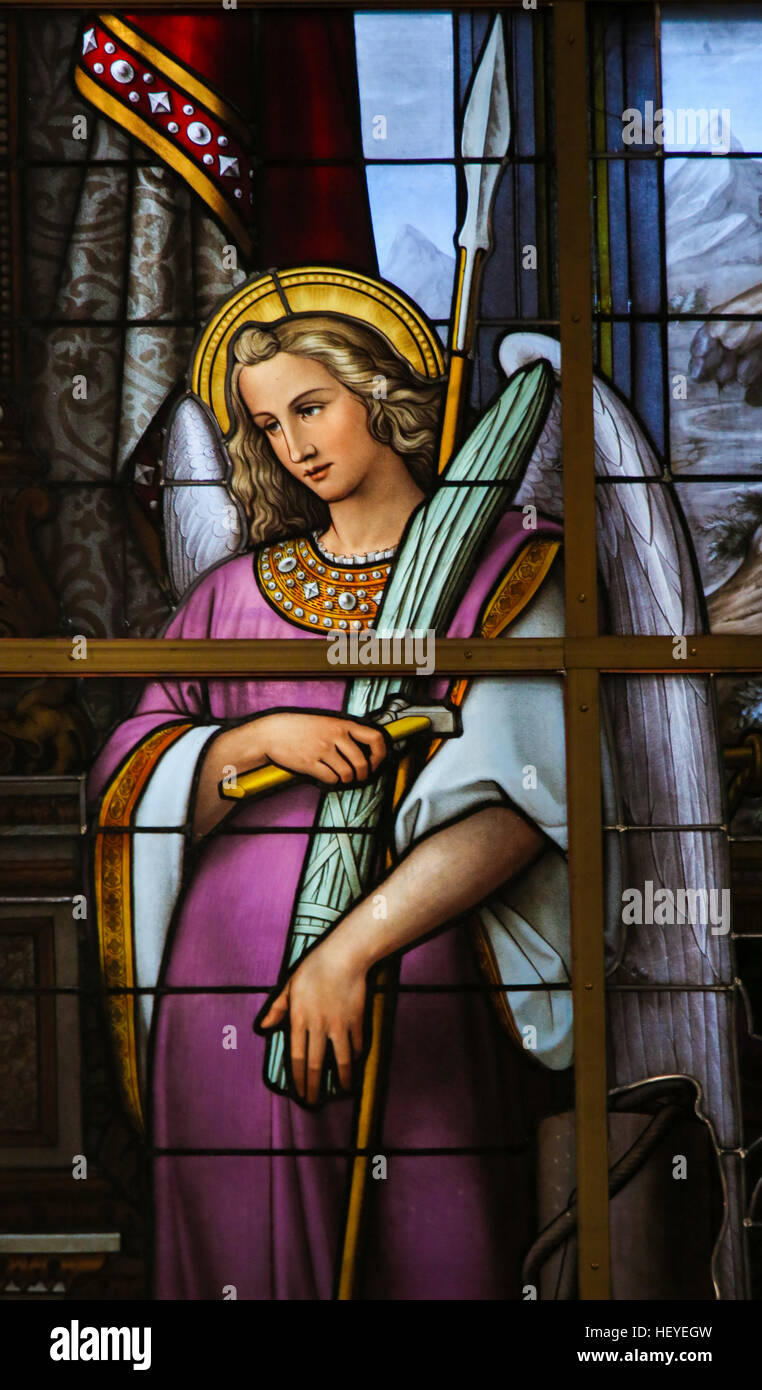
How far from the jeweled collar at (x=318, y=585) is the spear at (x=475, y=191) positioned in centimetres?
34

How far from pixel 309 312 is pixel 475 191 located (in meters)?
0.53

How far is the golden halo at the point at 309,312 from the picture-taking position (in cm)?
360

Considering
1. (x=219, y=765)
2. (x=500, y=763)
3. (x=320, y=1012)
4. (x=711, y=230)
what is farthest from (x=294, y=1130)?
(x=711, y=230)

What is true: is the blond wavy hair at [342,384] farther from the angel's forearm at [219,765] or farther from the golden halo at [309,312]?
the angel's forearm at [219,765]

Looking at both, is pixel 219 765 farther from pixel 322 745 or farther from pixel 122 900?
pixel 122 900

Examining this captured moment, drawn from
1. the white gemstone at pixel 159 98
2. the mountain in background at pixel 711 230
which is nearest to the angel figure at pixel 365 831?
the mountain in background at pixel 711 230

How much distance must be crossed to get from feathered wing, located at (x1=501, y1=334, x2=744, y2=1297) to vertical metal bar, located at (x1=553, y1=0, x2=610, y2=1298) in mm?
42

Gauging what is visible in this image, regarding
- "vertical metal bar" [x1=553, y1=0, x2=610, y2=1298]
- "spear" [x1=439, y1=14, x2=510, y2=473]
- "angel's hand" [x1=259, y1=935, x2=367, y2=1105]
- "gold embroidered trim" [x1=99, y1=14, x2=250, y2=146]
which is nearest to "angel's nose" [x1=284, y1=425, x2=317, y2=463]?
"spear" [x1=439, y1=14, x2=510, y2=473]

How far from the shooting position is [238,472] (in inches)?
142

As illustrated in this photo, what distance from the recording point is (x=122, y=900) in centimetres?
347

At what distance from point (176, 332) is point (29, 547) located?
2.15 feet

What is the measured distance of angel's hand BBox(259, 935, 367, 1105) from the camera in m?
3.45
